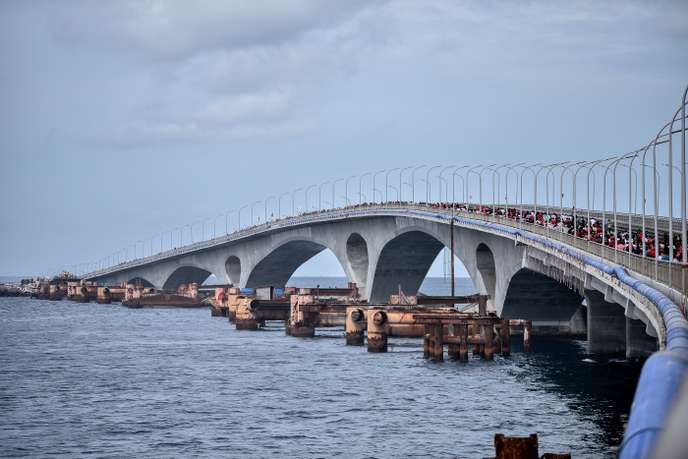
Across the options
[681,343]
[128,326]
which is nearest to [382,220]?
[128,326]

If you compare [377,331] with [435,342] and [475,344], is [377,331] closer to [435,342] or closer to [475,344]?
[435,342]

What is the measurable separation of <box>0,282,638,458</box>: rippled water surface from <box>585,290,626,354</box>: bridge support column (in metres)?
2.70

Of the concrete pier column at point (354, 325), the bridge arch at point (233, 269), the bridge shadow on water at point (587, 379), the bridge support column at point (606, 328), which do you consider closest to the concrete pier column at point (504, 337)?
the bridge shadow on water at point (587, 379)

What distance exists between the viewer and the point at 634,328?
70125 mm

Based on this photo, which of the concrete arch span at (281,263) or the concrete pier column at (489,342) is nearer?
the concrete pier column at (489,342)

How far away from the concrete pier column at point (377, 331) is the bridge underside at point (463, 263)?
12504 mm

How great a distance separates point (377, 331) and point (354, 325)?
768 cm

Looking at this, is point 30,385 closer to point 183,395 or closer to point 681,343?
point 183,395

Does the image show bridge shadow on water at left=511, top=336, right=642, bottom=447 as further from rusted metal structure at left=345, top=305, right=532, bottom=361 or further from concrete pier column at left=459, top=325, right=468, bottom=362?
concrete pier column at left=459, top=325, right=468, bottom=362

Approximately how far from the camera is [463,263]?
106 meters

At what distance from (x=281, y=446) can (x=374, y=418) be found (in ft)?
26.0

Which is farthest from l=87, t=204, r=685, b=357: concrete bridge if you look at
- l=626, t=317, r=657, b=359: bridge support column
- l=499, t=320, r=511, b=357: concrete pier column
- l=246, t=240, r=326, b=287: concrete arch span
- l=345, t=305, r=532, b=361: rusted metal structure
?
l=345, t=305, r=532, b=361: rusted metal structure

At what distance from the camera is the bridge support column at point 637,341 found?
226 ft

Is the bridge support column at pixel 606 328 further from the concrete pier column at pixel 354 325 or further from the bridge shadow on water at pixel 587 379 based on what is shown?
the concrete pier column at pixel 354 325
